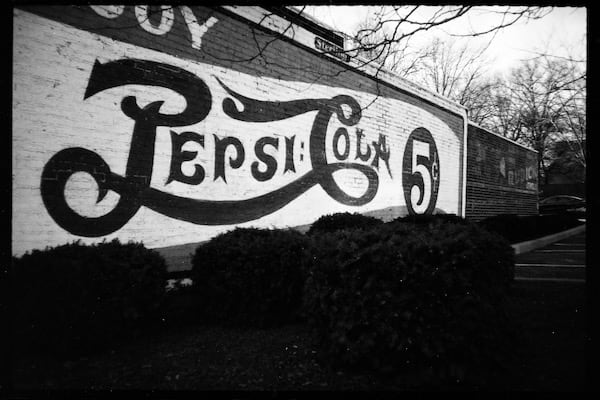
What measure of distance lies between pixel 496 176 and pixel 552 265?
844 cm

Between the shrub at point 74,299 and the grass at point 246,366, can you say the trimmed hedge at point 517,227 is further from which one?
the shrub at point 74,299

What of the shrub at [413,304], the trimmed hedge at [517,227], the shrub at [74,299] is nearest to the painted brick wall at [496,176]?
the trimmed hedge at [517,227]

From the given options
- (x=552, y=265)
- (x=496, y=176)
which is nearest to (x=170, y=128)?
(x=552, y=265)

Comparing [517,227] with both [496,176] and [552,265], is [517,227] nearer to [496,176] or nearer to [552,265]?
[552,265]

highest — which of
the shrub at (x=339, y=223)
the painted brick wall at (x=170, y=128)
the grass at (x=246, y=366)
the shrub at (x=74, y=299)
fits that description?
the painted brick wall at (x=170, y=128)

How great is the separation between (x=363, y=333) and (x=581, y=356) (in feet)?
6.87

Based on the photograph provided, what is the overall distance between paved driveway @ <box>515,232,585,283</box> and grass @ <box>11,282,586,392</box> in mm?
3122

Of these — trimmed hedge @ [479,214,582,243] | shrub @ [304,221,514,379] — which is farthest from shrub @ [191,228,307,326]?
trimmed hedge @ [479,214,582,243]

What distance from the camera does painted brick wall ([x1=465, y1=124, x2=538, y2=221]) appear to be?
1366 centimetres

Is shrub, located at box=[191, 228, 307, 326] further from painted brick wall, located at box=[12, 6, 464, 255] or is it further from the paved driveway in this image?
the paved driveway

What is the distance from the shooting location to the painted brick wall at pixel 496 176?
13.7m

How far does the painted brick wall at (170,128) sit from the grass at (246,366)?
1.49 metres

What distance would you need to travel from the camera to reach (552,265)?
26.5 ft

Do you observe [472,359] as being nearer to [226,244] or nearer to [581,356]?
[581,356]
